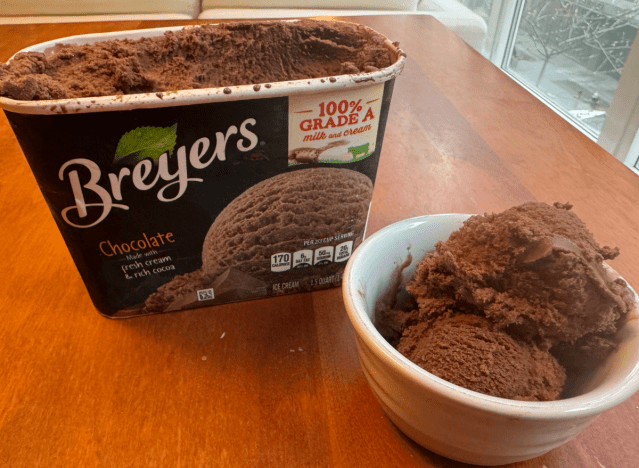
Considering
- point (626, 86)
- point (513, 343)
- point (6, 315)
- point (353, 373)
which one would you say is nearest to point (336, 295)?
point (353, 373)

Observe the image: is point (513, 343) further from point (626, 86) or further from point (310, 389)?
point (626, 86)

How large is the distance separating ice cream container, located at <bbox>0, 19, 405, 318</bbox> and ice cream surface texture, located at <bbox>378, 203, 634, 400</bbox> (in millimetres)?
145

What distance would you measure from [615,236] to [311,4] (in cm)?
179

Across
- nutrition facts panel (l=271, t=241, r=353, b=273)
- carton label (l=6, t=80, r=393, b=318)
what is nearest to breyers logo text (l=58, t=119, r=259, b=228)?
carton label (l=6, t=80, r=393, b=318)

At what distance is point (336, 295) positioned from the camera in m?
0.55

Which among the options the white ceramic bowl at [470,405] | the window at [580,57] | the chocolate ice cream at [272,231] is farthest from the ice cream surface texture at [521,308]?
the window at [580,57]

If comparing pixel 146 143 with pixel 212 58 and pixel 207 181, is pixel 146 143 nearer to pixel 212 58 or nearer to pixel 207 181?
pixel 207 181

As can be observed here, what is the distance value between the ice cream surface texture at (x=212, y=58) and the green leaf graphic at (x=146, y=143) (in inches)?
3.0

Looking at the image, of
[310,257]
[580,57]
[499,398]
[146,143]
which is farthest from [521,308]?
[580,57]

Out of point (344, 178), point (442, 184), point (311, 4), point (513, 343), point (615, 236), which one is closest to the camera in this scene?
point (513, 343)

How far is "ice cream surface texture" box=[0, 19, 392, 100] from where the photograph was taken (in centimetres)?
45

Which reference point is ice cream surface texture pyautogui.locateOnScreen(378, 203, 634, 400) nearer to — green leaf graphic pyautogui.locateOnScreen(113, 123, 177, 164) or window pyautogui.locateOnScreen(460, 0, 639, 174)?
green leaf graphic pyautogui.locateOnScreen(113, 123, 177, 164)

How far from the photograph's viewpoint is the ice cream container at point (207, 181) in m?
0.38

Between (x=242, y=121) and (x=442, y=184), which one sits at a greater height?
(x=242, y=121)
